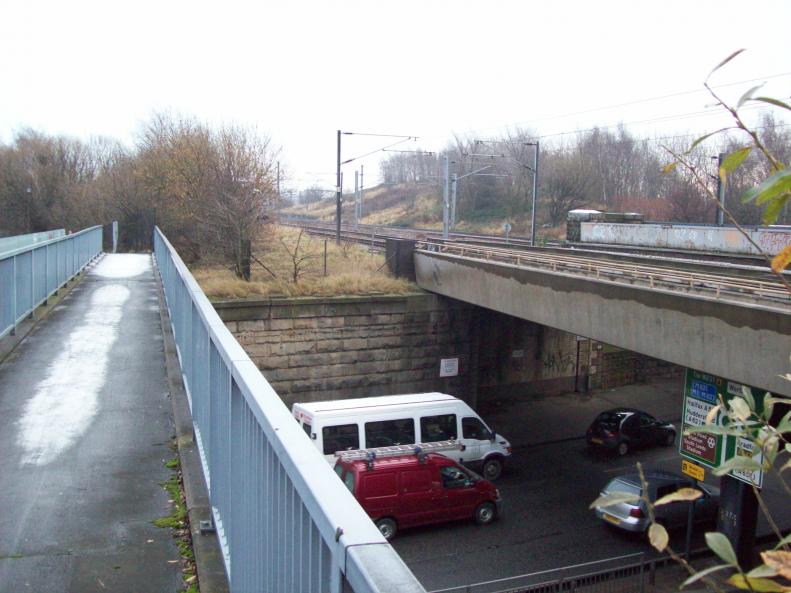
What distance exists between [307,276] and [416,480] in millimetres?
13330

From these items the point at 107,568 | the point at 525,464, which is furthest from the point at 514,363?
the point at 107,568

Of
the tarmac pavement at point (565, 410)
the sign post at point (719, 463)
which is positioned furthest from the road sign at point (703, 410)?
the tarmac pavement at point (565, 410)

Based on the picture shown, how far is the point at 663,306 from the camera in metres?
14.6

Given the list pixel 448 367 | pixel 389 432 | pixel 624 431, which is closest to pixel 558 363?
pixel 448 367

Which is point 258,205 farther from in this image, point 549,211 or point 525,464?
point 549,211

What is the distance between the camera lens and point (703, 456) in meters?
13.0

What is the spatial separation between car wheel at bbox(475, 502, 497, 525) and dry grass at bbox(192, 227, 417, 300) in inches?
396

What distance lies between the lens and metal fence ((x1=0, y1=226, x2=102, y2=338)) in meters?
9.66

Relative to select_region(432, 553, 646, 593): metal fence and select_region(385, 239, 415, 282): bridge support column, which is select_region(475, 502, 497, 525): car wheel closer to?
select_region(432, 553, 646, 593): metal fence

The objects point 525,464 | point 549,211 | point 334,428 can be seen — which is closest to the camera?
point 334,428

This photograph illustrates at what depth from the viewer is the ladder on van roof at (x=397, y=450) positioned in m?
16.4

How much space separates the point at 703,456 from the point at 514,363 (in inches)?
604

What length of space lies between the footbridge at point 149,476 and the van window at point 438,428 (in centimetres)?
939

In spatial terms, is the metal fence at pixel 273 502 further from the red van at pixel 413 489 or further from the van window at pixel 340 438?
the van window at pixel 340 438
